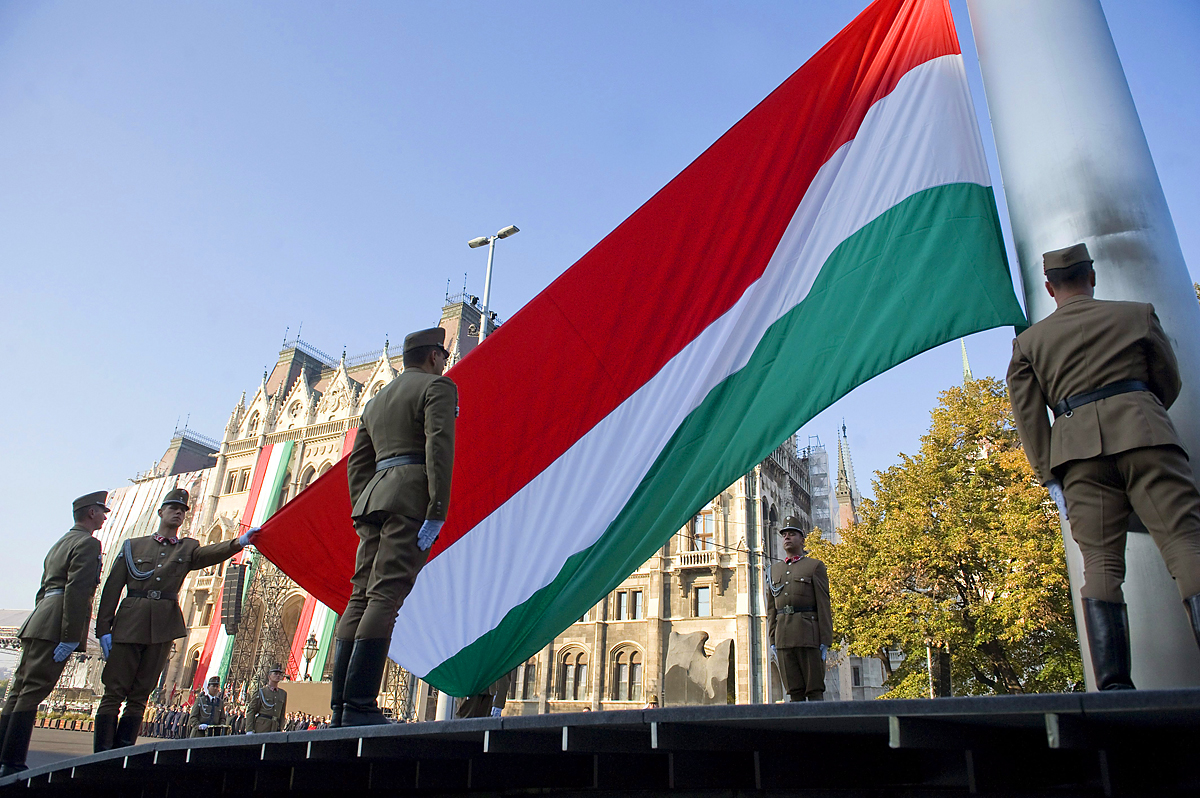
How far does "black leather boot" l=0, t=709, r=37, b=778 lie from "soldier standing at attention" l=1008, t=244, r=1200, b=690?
6.45 metres

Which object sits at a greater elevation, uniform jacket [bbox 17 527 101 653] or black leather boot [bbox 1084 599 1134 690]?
uniform jacket [bbox 17 527 101 653]

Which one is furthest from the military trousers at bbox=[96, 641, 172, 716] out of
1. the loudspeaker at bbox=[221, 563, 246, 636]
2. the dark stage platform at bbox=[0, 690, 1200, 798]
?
the loudspeaker at bbox=[221, 563, 246, 636]

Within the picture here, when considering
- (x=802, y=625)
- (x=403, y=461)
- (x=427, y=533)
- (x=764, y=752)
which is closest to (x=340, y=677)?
(x=427, y=533)

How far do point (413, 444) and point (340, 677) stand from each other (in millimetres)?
1298

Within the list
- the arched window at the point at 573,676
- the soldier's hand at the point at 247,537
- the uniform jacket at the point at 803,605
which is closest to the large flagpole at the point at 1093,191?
the uniform jacket at the point at 803,605

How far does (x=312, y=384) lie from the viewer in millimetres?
57344

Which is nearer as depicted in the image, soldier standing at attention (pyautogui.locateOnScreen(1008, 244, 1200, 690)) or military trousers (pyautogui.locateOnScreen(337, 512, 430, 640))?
soldier standing at attention (pyautogui.locateOnScreen(1008, 244, 1200, 690))

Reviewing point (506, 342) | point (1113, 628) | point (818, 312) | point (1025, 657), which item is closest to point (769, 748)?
point (1113, 628)

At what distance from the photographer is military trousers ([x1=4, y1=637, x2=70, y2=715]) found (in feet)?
19.2

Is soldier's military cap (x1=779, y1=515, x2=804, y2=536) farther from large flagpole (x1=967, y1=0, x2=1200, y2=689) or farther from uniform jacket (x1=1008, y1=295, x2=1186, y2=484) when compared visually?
uniform jacket (x1=1008, y1=295, x2=1186, y2=484)

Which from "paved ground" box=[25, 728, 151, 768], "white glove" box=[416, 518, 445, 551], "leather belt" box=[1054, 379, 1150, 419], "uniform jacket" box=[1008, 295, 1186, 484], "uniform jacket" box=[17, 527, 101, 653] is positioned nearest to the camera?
"uniform jacket" box=[1008, 295, 1186, 484]

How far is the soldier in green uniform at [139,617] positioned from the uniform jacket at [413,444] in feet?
5.22

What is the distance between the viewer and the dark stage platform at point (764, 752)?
86.2 inches

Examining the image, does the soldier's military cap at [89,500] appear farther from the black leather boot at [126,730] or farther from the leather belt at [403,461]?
the leather belt at [403,461]
